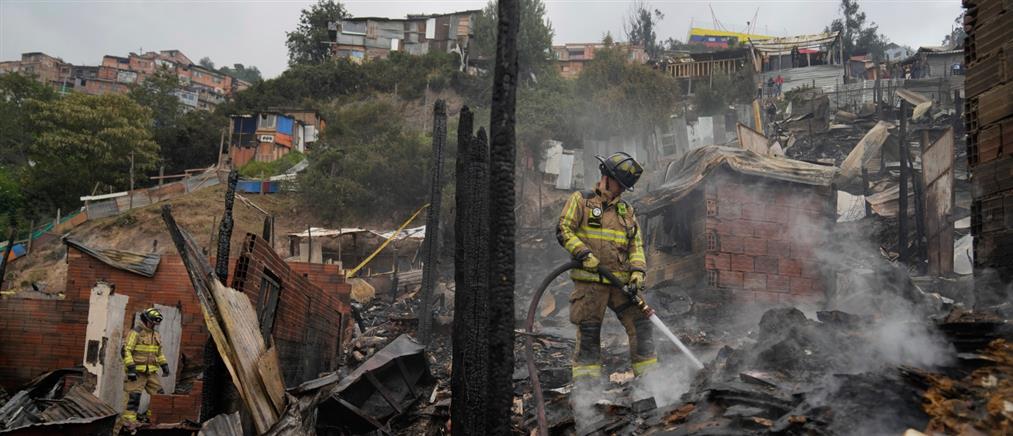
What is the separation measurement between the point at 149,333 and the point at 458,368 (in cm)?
579

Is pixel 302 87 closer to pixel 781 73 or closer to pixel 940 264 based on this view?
pixel 781 73

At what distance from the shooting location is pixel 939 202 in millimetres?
10477

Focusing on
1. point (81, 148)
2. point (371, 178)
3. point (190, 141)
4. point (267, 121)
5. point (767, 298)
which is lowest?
point (767, 298)

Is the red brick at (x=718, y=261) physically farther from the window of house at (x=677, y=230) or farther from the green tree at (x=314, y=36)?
the green tree at (x=314, y=36)

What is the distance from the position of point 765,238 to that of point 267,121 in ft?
117

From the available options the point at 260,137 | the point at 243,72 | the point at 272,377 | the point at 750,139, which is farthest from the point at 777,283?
the point at 243,72

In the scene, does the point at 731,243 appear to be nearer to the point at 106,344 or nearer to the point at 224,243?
the point at 224,243

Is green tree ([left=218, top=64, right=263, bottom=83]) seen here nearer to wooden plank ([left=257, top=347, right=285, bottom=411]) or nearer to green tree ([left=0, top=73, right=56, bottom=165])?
green tree ([left=0, top=73, right=56, bottom=165])

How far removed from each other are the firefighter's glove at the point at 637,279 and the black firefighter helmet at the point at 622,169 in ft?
2.70

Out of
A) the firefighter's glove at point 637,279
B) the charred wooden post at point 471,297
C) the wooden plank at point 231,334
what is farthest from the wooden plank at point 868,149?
the wooden plank at point 231,334

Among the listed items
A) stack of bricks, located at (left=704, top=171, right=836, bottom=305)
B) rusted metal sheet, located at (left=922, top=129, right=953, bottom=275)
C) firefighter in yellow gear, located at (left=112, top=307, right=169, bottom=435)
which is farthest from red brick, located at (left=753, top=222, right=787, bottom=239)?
firefighter in yellow gear, located at (left=112, top=307, right=169, bottom=435)

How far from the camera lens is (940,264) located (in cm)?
1073

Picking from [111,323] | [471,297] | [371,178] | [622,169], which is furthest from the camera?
[371,178]

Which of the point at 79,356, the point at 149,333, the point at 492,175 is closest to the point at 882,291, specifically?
the point at 492,175
